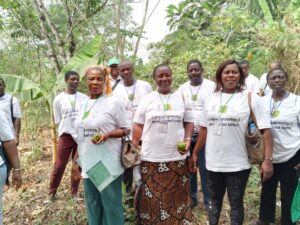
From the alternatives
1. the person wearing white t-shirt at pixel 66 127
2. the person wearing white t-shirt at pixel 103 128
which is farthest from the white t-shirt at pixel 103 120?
the person wearing white t-shirt at pixel 66 127

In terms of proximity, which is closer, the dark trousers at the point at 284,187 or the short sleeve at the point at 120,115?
the short sleeve at the point at 120,115

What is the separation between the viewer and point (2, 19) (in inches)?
348

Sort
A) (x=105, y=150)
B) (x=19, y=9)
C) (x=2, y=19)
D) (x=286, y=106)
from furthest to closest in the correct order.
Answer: (x=2, y=19)
(x=19, y=9)
(x=286, y=106)
(x=105, y=150)

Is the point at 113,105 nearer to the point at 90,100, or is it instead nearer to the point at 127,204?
the point at 90,100

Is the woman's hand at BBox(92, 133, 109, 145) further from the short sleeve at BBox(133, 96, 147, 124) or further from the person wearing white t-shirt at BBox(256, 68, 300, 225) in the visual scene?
the person wearing white t-shirt at BBox(256, 68, 300, 225)

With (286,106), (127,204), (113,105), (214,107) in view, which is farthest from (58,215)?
(286,106)

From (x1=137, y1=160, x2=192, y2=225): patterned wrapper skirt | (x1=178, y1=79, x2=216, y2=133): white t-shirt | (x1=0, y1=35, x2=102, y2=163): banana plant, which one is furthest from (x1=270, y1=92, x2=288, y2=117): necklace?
(x1=0, y1=35, x2=102, y2=163): banana plant

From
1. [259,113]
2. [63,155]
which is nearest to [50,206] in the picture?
[63,155]

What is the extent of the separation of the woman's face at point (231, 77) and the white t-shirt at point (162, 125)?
1.81ft

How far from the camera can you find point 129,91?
173 inches

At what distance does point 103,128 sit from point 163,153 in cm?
72

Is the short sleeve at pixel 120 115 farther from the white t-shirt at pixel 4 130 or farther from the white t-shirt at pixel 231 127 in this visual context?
the white t-shirt at pixel 4 130

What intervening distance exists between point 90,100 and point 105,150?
19.2 inches

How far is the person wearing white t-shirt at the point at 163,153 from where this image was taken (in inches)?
136
